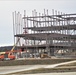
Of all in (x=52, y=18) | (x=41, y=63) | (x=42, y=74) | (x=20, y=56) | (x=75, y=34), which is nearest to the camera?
(x=42, y=74)

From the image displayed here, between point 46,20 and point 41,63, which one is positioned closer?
point 41,63

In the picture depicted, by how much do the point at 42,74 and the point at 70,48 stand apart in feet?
166

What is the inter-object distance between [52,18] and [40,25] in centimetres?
565

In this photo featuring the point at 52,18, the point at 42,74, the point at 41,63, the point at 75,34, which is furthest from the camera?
the point at 52,18

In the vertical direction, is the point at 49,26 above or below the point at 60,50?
above

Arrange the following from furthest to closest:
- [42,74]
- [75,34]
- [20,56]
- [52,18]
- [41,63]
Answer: [52,18]
[75,34]
[20,56]
[41,63]
[42,74]

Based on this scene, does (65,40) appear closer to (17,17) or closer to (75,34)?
(75,34)

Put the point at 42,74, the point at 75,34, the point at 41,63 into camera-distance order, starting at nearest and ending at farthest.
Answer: the point at 42,74 < the point at 41,63 < the point at 75,34

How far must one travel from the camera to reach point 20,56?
8650cm

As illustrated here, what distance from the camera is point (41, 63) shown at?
66688mm

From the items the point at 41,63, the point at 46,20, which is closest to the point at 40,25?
→ the point at 46,20

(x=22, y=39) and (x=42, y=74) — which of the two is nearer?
(x=42, y=74)

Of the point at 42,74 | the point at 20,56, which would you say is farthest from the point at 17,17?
the point at 42,74

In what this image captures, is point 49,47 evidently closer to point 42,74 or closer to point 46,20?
point 46,20
